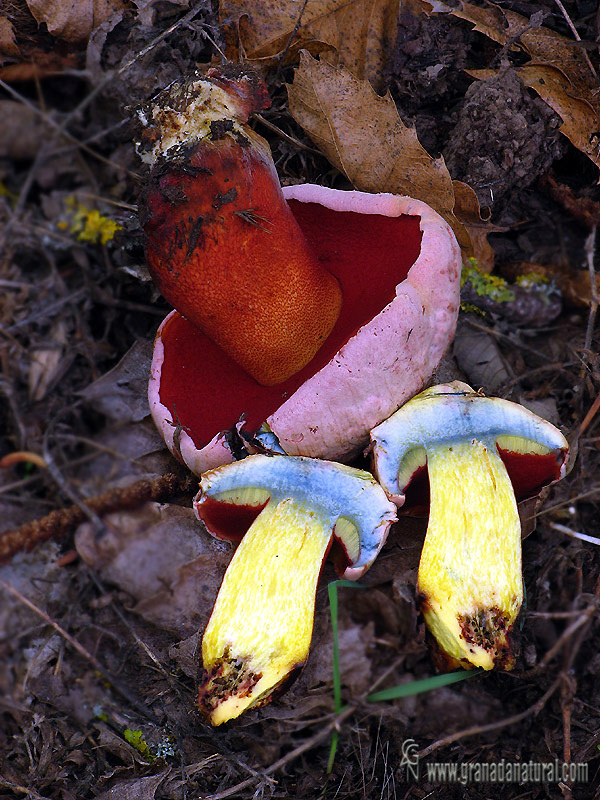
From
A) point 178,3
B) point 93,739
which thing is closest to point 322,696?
point 93,739

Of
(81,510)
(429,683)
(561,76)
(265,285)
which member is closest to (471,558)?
(429,683)

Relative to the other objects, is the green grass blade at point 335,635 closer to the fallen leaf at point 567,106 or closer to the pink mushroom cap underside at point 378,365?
the pink mushroom cap underside at point 378,365

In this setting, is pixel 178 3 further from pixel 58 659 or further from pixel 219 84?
pixel 58 659

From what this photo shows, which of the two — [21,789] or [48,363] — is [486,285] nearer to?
[48,363]

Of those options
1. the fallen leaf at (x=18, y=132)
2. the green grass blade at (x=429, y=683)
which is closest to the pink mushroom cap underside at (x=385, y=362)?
the green grass blade at (x=429, y=683)

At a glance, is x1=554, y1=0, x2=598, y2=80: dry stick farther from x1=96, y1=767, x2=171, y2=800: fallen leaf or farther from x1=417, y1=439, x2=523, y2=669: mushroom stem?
x1=96, y1=767, x2=171, y2=800: fallen leaf

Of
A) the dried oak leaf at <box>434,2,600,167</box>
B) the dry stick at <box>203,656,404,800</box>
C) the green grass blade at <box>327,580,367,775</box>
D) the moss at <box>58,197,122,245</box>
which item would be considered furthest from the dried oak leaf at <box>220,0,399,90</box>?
the dry stick at <box>203,656,404,800</box>
